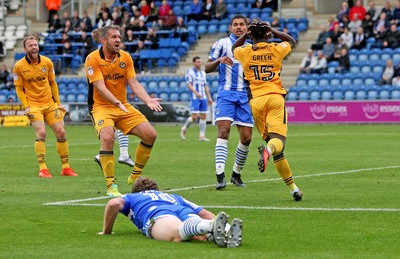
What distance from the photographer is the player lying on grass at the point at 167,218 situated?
8.74 m

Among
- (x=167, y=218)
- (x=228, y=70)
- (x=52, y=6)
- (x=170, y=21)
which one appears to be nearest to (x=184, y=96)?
(x=170, y=21)

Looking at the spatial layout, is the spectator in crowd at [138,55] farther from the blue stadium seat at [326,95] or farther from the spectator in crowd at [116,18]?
the blue stadium seat at [326,95]

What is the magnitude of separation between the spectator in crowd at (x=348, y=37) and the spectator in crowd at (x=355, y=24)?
1.37 feet

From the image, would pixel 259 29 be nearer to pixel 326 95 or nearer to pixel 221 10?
Answer: pixel 326 95

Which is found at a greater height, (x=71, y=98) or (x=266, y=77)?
(x=266, y=77)

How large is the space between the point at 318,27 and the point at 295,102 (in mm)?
7259

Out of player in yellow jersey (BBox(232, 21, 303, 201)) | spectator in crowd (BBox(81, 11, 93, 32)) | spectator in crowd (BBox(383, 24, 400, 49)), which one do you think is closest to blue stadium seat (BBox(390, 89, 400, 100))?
spectator in crowd (BBox(383, 24, 400, 49))

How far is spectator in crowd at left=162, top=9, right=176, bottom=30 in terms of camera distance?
44375mm

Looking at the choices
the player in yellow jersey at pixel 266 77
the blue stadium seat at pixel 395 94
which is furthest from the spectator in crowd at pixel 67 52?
the player in yellow jersey at pixel 266 77

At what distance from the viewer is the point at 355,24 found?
39938mm

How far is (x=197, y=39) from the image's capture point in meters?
44.5

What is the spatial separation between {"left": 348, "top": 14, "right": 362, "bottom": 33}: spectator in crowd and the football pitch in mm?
16459

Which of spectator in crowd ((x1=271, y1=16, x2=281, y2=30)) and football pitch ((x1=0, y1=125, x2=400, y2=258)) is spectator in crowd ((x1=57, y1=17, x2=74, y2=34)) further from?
football pitch ((x1=0, y1=125, x2=400, y2=258))

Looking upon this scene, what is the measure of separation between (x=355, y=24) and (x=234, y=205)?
28.9 m
